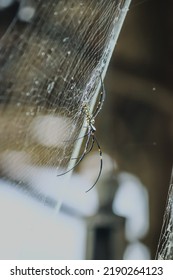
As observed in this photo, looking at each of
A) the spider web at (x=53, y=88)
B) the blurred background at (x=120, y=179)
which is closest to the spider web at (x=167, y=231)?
the blurred background at (x=120, y=179)

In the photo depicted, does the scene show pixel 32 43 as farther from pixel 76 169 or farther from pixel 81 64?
pixel 76 169

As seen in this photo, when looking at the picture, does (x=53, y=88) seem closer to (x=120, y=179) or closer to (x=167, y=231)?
(x=120, y=179)

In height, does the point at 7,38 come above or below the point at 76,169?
above

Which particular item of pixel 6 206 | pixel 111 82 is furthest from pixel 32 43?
pixel 6 206

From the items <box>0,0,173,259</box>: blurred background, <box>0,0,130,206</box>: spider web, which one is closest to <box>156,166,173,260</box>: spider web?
<box>0,0,173,259</box>: blurred background

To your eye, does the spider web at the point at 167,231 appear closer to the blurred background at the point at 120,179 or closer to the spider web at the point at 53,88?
the blurred background at the point at 120,179

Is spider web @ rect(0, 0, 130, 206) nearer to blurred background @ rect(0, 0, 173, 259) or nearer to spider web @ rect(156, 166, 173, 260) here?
blurred background @ rect(0, 0, 173, 259)
